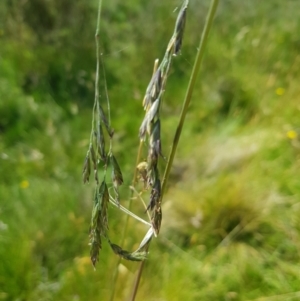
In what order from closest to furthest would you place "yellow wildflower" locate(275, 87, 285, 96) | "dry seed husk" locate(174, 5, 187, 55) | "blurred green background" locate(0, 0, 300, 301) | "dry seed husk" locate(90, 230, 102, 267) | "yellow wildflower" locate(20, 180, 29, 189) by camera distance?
1. "dry seed husk" locate(174, 5, 187, 55)
2. "dry seed husk" locate(90, 230, 102, 267)
3. "blurred green background" locate(0, 0, 300, 301)
4. "yellow wildflower" locate(20, 180, 29, 189)
5. "yellow wildflower" locate(275, 87, 285, 96)

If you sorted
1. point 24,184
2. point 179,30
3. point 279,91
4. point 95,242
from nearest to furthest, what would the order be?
point 179,30 < point 95,242 < point 24,184 < point 279,91

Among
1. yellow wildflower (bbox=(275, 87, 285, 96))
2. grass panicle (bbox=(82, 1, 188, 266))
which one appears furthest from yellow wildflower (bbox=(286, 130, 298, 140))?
grass panicle (bbox=(82, 1, 188, 266))

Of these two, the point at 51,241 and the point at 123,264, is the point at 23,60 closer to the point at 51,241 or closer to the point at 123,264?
the point at 51,241

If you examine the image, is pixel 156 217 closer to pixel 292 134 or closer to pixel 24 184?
pixel 24 184

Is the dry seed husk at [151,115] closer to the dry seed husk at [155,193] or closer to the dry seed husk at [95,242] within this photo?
the dry seed husk at [155,193]

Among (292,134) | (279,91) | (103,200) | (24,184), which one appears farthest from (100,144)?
(279,91)

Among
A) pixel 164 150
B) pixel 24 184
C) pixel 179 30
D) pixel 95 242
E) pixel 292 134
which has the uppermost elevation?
pixel 292 134

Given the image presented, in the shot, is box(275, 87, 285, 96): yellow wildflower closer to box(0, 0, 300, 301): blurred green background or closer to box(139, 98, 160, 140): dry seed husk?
box(0, 0, 300, 301): blurred green background

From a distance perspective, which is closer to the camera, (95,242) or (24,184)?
(95,242)
